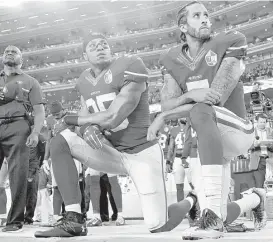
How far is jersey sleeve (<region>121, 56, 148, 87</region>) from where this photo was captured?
2.94m

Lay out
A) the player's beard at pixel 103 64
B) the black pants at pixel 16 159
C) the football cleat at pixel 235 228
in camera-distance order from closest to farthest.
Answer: the player's beard at pixel 103 64, the football cleat at pixel 235 228, the black pants at pixel 16 159

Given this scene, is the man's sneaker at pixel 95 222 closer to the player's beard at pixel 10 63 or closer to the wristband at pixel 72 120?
the player's beard at pixel 10 63

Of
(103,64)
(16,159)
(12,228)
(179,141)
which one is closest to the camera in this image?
(103,64)

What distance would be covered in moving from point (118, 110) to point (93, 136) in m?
0.26

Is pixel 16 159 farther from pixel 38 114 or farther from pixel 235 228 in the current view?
pixel 235 228

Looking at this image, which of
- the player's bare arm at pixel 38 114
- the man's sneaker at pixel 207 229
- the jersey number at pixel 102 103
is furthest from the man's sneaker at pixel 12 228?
the man's sneaker at pixel 207 229

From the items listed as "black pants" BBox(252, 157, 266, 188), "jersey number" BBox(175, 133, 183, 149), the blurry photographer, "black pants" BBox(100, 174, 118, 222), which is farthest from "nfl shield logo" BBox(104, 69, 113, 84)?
"jersey number" BBox(175, 133, 183, 149)

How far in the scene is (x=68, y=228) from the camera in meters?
2.72

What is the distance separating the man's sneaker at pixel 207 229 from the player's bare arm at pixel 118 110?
91cm

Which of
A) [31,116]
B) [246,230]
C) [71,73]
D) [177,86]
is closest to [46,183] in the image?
[31,116]

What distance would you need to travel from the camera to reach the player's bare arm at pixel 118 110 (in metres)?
2.84

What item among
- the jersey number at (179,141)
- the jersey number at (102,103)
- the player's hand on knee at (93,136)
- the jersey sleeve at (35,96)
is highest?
the jersey sleeve at (35,96)

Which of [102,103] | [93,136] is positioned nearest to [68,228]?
[93,136]

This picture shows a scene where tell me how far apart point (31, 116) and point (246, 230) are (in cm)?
222
